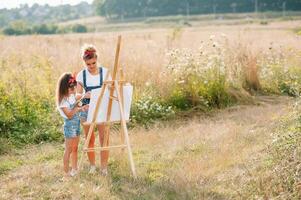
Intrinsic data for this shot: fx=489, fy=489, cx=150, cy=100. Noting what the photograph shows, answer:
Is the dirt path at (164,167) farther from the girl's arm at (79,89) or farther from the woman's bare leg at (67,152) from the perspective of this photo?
the girl's arm at (79,89)

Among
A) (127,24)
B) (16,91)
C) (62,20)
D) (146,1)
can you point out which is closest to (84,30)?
(127,24)

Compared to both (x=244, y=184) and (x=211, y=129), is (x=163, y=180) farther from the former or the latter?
(x=211, y=129)

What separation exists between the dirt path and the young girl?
37cm

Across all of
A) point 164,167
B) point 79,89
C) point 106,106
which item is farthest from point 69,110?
point 164,167

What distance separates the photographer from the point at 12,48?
1362cm

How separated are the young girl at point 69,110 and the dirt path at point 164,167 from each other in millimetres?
366

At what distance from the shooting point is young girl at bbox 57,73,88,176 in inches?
231

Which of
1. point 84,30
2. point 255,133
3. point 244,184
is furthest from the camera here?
point 84,30

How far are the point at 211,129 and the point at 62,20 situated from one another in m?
71.3

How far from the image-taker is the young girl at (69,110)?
5.86m

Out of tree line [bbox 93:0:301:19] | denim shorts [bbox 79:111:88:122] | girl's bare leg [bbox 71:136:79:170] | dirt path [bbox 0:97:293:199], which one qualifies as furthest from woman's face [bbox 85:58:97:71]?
tree line [bbox 93:0:301:19]

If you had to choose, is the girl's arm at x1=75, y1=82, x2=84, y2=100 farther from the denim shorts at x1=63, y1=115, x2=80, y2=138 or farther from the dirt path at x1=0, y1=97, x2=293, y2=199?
the dirt path at x1=0, y1=97, x2=293, y2=199

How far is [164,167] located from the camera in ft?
21.5

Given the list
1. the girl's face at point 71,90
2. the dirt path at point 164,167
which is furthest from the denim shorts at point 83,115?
the dirt path at point 164,167
